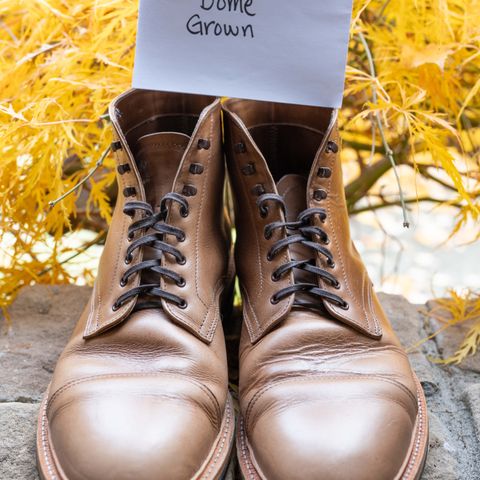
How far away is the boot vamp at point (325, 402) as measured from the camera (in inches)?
25.8

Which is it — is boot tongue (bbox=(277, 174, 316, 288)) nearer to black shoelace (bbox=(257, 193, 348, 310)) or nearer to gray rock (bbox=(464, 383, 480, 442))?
black shoelace (bbox=(257, 193, 348, 310))

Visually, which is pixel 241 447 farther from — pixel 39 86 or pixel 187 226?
pixel 39 86

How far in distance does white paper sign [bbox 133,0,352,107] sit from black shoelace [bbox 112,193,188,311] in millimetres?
170

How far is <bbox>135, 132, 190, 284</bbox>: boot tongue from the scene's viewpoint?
893 mm

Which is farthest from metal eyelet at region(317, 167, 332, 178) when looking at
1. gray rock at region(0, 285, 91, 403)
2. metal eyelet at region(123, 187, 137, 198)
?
gray rock at region(0, 285, 91, 403)

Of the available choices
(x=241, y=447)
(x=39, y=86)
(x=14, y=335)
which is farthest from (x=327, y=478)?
(x=39, y=86)

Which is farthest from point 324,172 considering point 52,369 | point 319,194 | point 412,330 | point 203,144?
point 52,369

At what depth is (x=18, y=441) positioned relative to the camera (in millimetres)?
778

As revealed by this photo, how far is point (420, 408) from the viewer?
0.79 m

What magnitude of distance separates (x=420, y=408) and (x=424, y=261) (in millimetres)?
1382

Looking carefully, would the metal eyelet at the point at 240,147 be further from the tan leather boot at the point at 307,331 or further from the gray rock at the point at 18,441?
the gray rock at the point at 18,441

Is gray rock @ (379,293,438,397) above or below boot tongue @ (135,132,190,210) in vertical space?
below

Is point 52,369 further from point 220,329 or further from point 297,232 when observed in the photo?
point 297,232

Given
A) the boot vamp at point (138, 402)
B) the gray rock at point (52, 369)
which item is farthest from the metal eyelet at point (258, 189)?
the gray rock at point (52, 369)
